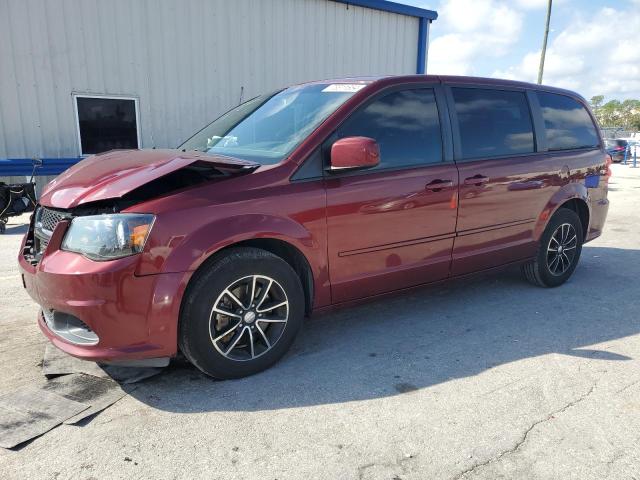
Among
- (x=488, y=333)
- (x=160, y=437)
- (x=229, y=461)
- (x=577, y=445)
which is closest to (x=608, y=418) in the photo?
(x=577, y=445)

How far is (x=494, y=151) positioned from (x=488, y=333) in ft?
4.87

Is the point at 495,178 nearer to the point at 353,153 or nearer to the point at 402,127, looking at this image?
the point at 402,127

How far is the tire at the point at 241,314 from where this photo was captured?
2773mm

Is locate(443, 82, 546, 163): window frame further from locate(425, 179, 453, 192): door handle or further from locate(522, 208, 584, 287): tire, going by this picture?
locate(522, 208, 584, 287): tire

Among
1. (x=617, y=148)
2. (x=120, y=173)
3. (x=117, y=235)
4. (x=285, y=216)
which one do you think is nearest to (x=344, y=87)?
(x=285, y=216)

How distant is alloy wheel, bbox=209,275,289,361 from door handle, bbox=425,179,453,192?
136 cm

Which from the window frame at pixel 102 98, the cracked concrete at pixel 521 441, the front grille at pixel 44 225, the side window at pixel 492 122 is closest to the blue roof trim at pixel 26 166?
the window frame at pixel 102 98

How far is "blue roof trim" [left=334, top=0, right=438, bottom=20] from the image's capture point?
40.3 ft

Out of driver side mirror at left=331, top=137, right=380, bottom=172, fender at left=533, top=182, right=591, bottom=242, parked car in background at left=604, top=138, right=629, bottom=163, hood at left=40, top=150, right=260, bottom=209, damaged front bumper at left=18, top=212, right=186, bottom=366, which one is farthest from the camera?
parked car in background at left=604, top=138, right=629, bottom=163

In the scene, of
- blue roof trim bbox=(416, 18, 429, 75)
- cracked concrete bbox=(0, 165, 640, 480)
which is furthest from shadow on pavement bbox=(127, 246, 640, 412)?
blue roof trim bbox=(416, 18, 429, 75)

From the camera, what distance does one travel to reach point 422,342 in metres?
3.59

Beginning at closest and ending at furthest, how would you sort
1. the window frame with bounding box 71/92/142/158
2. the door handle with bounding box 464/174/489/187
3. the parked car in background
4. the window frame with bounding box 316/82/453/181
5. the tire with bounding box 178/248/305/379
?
the tire with bounding box 178/248/305/379 < the window frame with bounding box 316/82/453/181 < the door handle with bounding box 464/174/489/187 < the window frame with bounding box 71/92/142/158 < the parked car in background

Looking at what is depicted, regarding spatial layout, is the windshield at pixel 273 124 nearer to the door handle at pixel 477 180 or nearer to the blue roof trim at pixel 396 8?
the door handle at pixel 477 180

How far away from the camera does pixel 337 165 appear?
3.09 m
